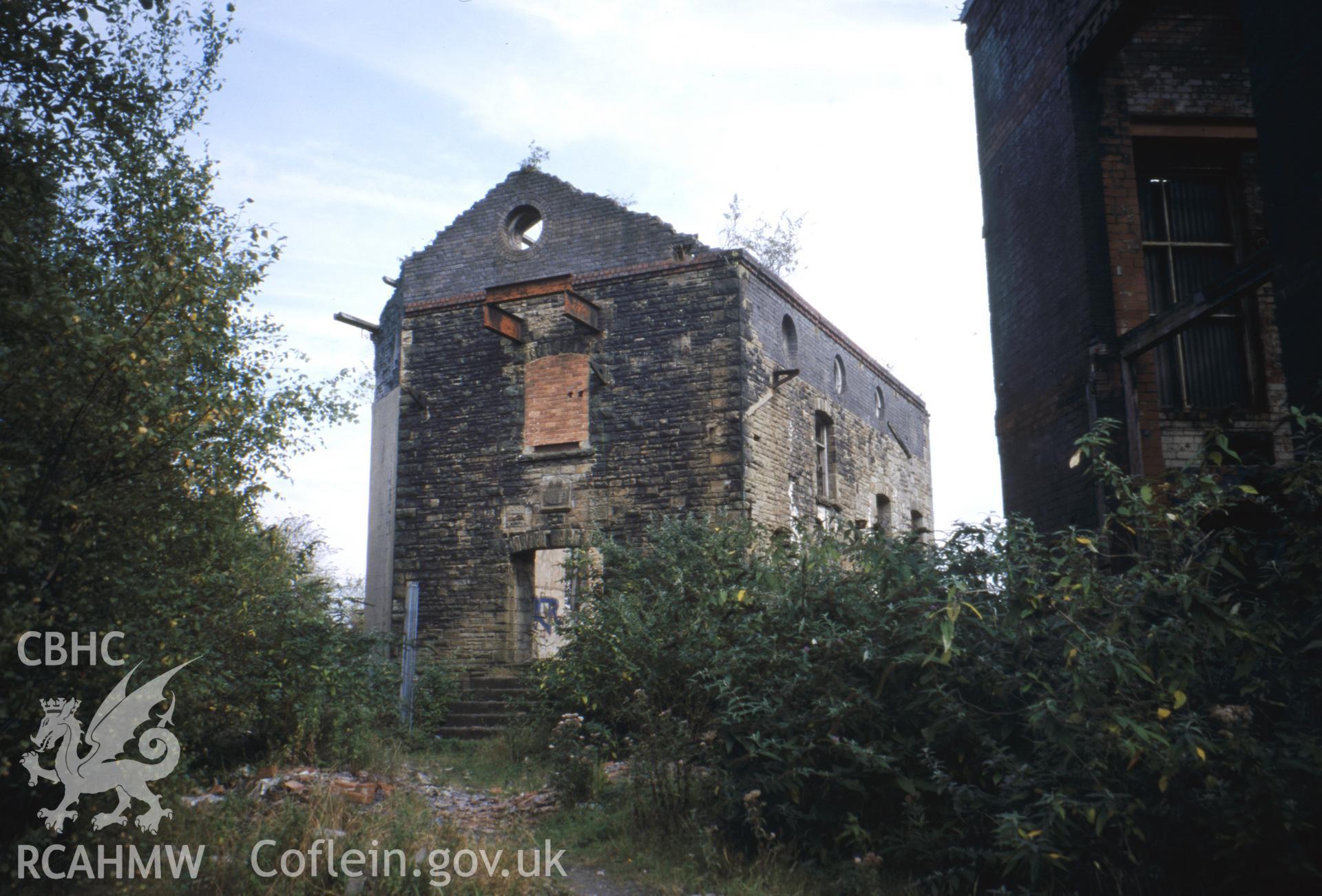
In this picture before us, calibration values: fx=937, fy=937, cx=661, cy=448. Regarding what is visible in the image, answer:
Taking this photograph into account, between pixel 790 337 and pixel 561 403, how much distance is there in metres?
4.12

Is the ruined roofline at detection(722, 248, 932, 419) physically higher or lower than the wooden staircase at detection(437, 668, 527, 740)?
higher

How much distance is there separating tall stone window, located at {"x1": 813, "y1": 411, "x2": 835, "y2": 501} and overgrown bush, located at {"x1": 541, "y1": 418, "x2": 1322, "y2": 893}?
10.5 metres

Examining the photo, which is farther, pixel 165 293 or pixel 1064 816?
pixel 165 293

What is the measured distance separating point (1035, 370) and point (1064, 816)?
18.6ft

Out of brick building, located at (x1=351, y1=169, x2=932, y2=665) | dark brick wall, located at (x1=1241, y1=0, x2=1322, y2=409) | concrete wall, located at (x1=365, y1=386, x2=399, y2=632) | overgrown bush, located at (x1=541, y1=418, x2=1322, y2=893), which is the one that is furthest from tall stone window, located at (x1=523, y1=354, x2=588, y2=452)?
dark brick wall, located at (x1=1241, y1=0, x2=1322, y2=409)

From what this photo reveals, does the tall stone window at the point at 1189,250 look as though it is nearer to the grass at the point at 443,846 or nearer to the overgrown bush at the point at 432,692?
the grass at the point at 443,846

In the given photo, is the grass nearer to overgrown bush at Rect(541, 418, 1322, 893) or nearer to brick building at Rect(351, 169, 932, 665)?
overgrown bush at Rect(541, 418, 1322, 893)

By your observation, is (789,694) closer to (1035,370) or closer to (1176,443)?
(1176,443)

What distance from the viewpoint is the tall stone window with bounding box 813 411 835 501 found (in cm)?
1694

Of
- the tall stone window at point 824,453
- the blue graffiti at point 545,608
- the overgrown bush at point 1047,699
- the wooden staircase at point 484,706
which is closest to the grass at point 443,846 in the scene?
the overgrown bush at point 1047,699

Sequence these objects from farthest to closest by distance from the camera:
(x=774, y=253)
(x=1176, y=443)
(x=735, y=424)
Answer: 1. (x=774, y=253)
2. (x=735, y=424)
3. (x=1176, y=443)

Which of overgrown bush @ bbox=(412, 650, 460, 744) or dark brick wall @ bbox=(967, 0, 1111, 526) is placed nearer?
dark brick wall @ bbox=(967, 0, 1111, 526)

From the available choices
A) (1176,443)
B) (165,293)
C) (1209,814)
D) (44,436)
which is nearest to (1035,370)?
(1176,443)

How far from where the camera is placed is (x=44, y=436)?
493cm
